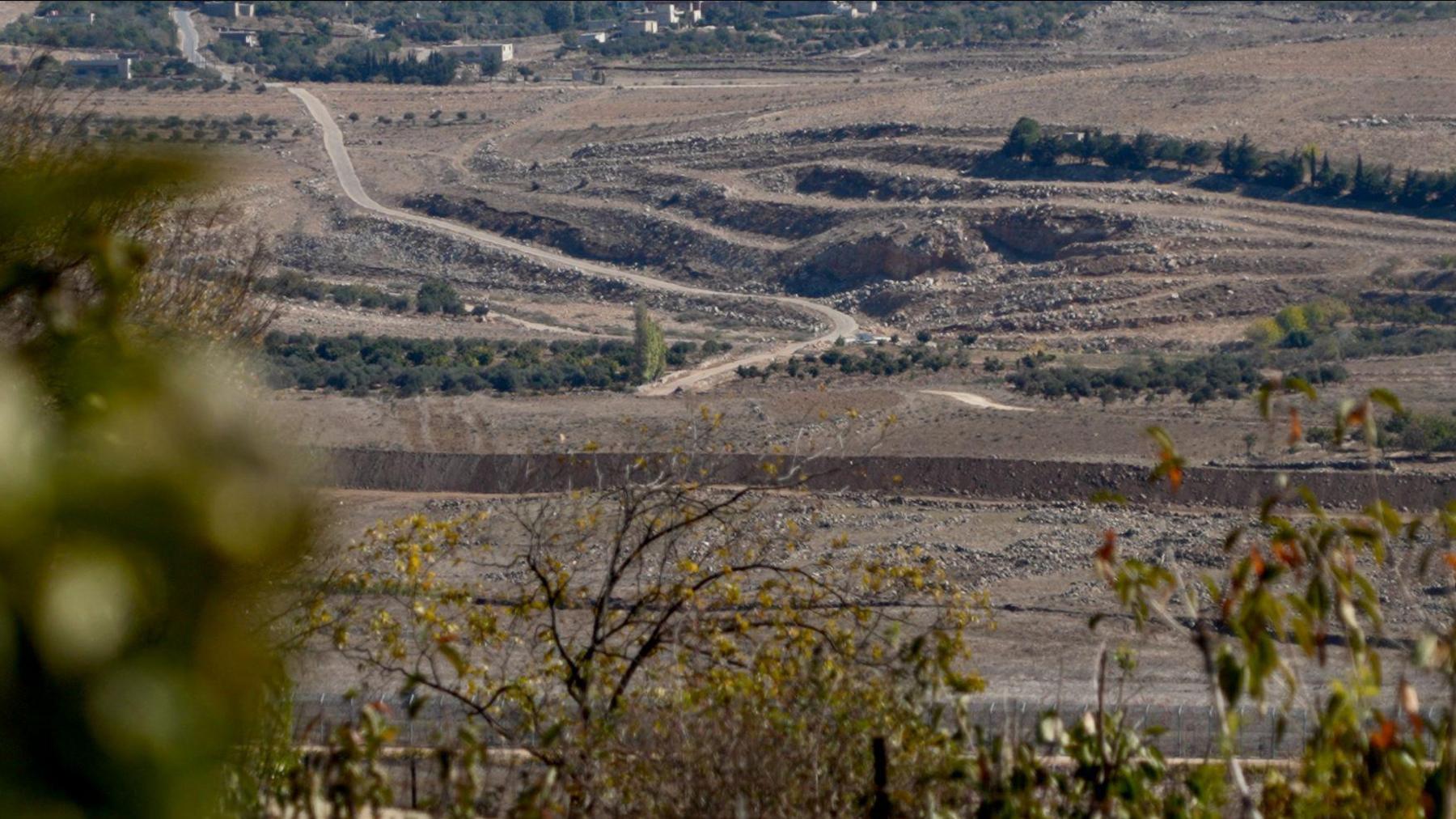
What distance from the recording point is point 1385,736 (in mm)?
2840

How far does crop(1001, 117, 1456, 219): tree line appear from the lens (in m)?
38.4

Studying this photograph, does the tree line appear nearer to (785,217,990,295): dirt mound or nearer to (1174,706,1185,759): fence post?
(785,217,990,295): dirt mound

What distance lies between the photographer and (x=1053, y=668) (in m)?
14.7

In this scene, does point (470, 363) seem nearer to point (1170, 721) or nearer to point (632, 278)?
point (632, 278)

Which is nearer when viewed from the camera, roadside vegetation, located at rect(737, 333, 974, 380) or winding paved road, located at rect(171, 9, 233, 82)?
roadside vegetation, located at rect(737, 333, 974, 380)

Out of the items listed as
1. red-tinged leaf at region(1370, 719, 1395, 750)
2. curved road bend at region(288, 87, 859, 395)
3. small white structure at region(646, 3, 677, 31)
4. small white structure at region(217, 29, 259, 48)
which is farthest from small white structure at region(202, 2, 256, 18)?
red-tinged leaf at region(1370, 719, 1395, 750)

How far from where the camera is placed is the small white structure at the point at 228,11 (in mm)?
75625

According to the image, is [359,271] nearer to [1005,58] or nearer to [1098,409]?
[1098,409]

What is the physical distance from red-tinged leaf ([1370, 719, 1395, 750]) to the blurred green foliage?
2.04m

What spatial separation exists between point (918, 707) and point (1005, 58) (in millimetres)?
59072

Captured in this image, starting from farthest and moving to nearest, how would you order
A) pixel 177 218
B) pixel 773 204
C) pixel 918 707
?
pixel 773 204 < pixel 177 218 < pixel 918 707

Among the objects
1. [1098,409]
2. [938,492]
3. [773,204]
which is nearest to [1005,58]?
[773,204]

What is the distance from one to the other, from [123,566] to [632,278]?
39.4 m

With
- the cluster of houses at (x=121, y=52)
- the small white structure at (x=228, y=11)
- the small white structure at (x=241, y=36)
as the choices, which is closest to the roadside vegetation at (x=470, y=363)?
the cluster of houses at (x=121, y=52)
